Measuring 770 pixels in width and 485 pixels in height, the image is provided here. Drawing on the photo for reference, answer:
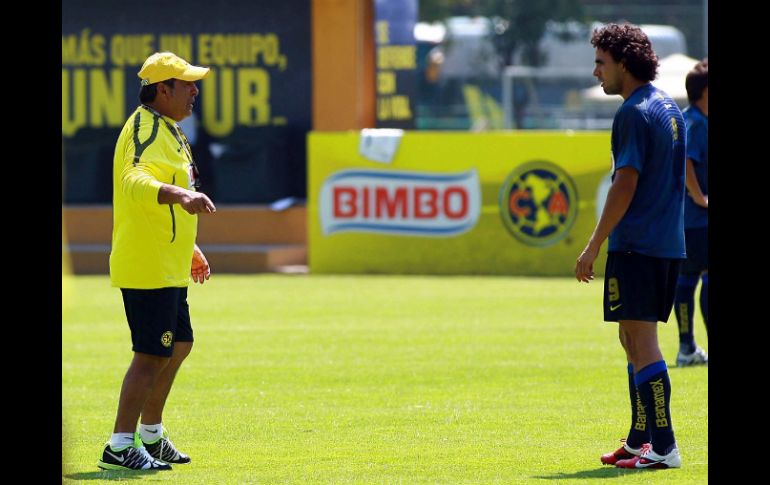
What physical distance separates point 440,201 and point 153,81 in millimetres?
13088

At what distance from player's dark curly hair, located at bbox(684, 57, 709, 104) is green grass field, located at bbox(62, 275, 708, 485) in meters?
1.95

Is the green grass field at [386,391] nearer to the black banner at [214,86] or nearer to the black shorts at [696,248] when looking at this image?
the black shorts at [696,248]

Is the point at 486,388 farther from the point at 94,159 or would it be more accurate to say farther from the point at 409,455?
the point at 94,159

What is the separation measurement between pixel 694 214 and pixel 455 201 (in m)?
9.20

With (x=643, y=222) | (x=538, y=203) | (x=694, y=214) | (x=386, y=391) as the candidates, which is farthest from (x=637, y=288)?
(x=538, y=203)

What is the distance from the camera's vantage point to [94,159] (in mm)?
22609

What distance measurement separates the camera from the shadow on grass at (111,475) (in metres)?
6.72

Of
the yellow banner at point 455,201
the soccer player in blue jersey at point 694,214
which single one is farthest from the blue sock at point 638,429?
the yellow banner at point 455,201

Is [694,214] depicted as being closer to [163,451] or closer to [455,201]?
[163,451]

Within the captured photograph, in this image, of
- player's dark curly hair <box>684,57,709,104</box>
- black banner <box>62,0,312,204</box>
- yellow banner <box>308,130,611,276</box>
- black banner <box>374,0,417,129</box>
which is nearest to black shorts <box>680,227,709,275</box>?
player's dark curly hair <box>684,57,709,104</box>

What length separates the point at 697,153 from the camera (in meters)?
10.6

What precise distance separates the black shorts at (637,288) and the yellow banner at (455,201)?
41.4ft

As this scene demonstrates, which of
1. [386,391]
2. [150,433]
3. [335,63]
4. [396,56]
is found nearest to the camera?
[150,433]
